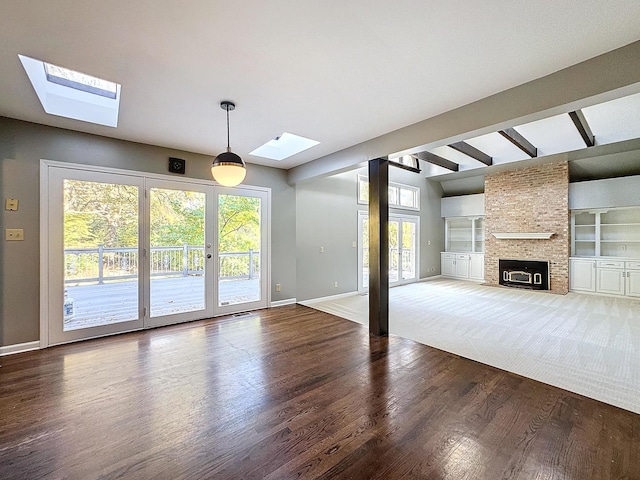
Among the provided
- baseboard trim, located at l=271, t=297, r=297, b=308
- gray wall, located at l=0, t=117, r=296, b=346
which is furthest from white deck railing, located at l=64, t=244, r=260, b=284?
baseboard trim, located at l=271, t=297, r=297, b=308

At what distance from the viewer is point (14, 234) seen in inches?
128

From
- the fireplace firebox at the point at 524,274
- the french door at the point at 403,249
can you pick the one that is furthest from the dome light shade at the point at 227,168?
the fireplace firebox at the point at 524,274

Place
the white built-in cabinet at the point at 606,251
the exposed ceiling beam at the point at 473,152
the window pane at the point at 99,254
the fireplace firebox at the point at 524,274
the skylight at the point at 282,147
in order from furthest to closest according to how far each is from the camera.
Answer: the fireplace firebox at the point at 524,274 → the white built-in cabinet at the point at 606,251 → the exposed ceiling beam at the point at 473,152 → the skylight at the point at 282,147 → the window pane at the point at 99,254

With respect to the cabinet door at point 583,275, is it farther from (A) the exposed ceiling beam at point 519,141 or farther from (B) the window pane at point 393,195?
(B) the window pane at point 393,195

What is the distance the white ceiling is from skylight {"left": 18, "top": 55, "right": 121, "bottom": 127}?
0.18 metres

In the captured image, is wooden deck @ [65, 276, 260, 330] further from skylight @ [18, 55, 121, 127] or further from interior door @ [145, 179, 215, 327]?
skylight @ [18, 55, 121, 127]

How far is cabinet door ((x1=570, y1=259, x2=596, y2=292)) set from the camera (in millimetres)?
6398

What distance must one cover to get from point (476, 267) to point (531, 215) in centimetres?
205

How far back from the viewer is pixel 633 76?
→ 6.48 feet

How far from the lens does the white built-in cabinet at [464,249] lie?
8.42 m

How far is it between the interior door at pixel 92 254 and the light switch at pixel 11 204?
0.28m

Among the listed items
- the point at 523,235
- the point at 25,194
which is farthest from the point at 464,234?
the point at 25,194

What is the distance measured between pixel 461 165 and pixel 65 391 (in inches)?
321

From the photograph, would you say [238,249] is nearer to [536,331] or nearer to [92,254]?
[92,254]
